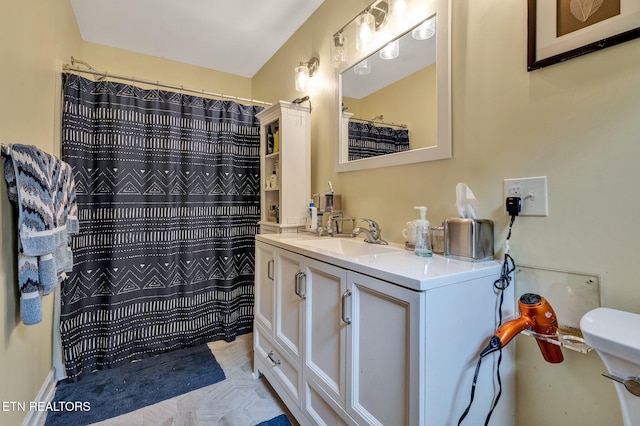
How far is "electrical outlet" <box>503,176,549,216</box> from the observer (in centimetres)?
91

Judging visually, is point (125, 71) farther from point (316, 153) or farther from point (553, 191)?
point (553, 191)

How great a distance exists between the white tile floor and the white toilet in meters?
1.28

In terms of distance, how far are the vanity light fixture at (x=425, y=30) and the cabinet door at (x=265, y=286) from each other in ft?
4.00

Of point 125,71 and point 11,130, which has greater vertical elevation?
point 125,71

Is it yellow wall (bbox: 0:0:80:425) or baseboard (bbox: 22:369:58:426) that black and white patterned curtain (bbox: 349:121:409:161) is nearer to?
yellow wall (bbox: 0:0:80:425)

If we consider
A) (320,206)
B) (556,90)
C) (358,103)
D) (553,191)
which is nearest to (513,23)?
(556,90)

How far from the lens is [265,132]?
224cm

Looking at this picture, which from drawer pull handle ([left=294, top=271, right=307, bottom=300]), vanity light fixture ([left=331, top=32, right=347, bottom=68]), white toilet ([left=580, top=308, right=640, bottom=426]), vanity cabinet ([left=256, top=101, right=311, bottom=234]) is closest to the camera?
white toilet ([left=580, top=308, right=640, bottom=426])

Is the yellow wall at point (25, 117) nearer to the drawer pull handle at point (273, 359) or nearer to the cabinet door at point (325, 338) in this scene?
the drawer pull handle at point (273, 359)

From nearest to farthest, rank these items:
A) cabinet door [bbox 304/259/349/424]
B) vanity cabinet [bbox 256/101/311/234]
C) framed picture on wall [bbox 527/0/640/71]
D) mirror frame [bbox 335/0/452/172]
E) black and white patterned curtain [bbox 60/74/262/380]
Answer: framed picture on wall [bbox 527/0/640/71] → cabinet door [bbox 304/259/349/424] → mirror frame [bbox 335/0/452/172] → black and white patterned curtain [bbox 60/74/262/380] → vanity cabinet [bbox 256/101/311/234]

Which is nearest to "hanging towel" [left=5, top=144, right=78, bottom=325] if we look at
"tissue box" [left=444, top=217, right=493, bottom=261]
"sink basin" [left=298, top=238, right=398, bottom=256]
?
"sink basin" [left=298, top=238, right=398, bottom=256]

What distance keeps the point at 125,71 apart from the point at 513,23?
9.47 feet

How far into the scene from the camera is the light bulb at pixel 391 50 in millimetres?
1375

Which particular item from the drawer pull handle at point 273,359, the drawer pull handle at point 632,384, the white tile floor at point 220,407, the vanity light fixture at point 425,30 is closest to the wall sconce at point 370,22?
the vanity light fixture at point 425,30
